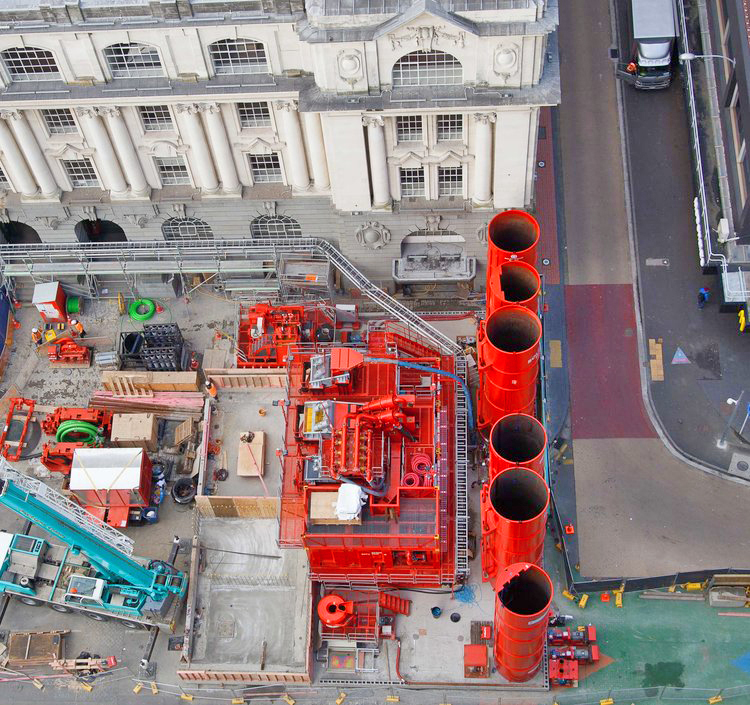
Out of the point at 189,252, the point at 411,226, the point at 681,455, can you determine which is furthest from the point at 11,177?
the point at 681,455

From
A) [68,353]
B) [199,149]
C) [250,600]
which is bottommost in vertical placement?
[250,600]

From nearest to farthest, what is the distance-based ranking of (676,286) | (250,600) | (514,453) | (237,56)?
(514,453)
(250,600)
(237,56)
(676,286)

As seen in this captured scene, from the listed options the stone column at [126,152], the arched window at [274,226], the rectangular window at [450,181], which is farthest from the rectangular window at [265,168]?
the rectangular window at [450,181]

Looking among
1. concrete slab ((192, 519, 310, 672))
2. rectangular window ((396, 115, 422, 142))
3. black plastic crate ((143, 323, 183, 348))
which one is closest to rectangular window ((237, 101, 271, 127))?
rectangular window ((396, 115, 422, 142))

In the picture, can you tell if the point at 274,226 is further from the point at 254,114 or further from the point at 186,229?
the point at 254,114

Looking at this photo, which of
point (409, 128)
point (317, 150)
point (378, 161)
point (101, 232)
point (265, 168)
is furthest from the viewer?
point (101, 232)

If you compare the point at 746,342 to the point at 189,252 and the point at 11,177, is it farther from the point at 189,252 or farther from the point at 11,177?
the point at 11,177

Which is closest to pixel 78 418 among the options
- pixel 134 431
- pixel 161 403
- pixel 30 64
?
pixel 134 431

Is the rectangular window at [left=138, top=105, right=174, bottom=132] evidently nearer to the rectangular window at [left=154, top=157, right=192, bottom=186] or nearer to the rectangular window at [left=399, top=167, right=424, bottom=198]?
the rectangular window at [left=154, top=157, right=192, bottom=186]
